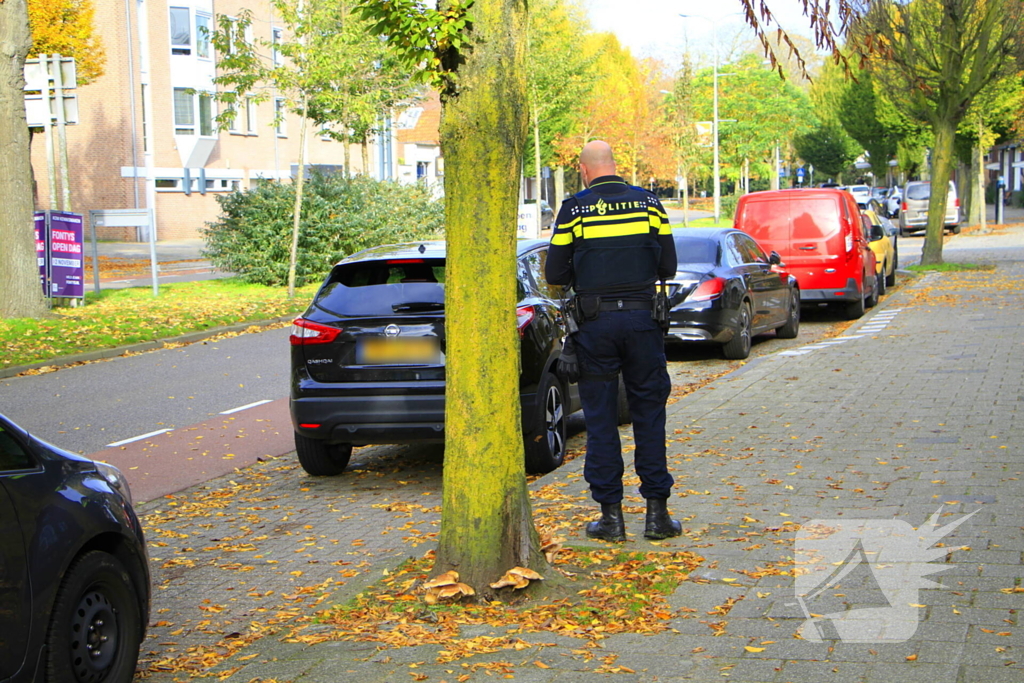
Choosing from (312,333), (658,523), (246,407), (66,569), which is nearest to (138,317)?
(246,407)

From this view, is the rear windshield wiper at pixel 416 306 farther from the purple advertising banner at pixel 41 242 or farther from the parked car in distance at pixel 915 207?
the parked car in distance at pixel 915 207

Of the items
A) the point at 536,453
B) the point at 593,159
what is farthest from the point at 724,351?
the point at 593,159

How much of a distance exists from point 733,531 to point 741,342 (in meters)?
7.89

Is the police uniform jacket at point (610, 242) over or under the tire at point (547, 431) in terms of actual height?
over

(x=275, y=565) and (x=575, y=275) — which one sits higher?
(x=575, y=275)

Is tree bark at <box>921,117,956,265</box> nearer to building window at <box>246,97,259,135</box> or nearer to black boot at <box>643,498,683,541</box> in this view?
black boot at <box>643,498,683,541</box>

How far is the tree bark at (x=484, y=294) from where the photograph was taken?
4.61 metres

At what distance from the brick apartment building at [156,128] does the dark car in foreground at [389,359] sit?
119ft

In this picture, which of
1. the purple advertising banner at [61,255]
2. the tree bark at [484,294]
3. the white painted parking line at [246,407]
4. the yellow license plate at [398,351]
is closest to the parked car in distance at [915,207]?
the purple advertising banner at [61,255]

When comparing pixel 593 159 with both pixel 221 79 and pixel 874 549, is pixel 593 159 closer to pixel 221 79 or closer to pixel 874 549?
pixel 874 549

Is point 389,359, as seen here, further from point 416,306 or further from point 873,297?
point 873,297

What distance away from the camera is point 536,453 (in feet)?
24.2

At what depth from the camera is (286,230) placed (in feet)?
75.5

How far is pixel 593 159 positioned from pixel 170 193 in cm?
4362
